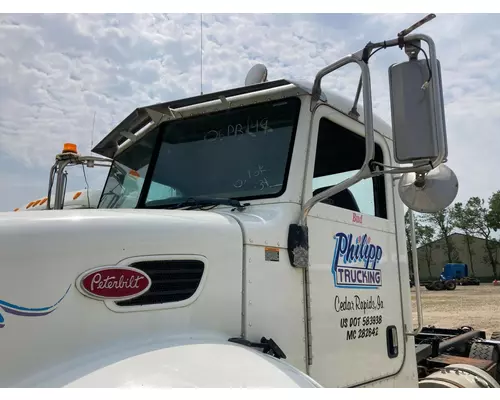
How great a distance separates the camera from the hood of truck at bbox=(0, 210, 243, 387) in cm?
183

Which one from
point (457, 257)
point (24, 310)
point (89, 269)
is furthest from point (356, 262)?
point (457, 257)

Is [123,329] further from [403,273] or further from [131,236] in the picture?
[403,273]

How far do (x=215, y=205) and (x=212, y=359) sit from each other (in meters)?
1.08

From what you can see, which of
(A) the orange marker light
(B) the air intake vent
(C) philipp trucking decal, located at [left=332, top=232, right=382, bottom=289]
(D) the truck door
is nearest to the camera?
(B) the air intake vent

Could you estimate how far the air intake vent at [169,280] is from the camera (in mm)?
2133

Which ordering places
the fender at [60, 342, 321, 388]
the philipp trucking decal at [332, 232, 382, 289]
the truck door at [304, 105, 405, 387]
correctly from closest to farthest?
the fender at [60, 342, 321, 388], the truck door at [304, 105, 405, 387], the philipp trucking decal at [332, 232, 382, 289]

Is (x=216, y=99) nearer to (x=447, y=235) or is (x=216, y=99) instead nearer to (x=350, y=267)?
Result: (x=350, y=267)

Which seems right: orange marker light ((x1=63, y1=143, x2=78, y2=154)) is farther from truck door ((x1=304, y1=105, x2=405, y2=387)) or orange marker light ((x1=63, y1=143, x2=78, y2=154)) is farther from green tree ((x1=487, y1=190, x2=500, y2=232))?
green tree ((x1=487, y1=190, x2=500, y2=232))

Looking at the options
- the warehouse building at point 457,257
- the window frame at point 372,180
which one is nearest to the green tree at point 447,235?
the warehouse building at point 457,257

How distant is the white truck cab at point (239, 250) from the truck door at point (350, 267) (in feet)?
0.04

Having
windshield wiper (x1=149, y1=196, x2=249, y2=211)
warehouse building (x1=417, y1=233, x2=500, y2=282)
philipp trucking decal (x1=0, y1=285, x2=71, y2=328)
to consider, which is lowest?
philipp trucking decal (x1=0, y1=285, x2=71, y2=328)

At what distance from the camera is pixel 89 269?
1.98m

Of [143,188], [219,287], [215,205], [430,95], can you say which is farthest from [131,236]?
[430,95]

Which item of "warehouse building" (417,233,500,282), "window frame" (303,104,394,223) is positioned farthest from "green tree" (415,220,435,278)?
"window frame" (303,104,394,223)
